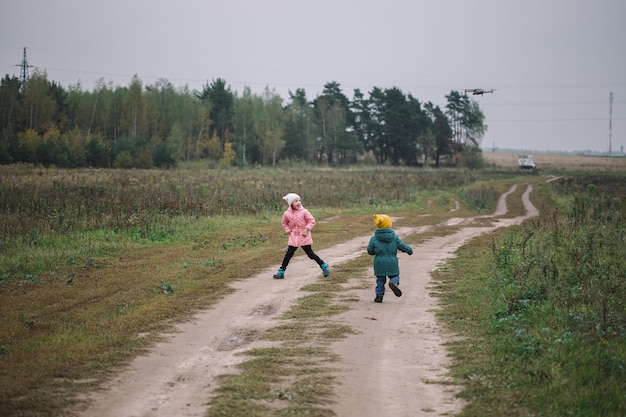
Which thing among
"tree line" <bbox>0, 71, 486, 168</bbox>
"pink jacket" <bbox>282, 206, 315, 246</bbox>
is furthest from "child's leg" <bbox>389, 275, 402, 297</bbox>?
"tree line" <bbox>0, 71, 486, 168</bbox>

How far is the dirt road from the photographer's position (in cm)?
799

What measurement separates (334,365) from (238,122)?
365ft

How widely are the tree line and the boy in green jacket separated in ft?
227

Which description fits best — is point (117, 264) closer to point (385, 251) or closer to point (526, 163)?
point (385, 251)

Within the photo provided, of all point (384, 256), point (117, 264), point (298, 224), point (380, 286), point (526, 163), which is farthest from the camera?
point (526, 163)

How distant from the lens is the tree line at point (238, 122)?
3556 inches

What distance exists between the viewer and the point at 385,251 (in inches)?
571

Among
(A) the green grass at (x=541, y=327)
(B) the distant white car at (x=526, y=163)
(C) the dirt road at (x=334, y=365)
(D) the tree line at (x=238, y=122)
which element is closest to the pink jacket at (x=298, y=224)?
(C) the dirt road at (x=334, y=365)

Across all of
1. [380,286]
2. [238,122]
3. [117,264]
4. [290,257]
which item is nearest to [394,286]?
[380,286]

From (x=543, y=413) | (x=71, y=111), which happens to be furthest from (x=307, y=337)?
(x=71, y=111)

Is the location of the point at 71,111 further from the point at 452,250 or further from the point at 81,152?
the point at 452,250

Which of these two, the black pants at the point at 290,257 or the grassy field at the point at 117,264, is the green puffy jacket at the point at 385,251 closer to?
the grassy field at the point at 117,264

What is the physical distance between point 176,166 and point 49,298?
230ft

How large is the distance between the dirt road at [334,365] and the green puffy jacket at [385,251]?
662 mm
